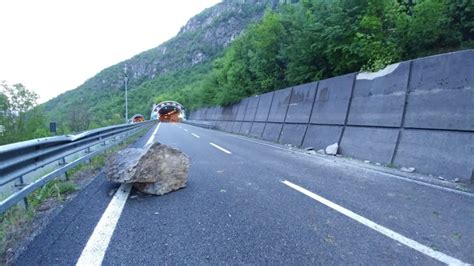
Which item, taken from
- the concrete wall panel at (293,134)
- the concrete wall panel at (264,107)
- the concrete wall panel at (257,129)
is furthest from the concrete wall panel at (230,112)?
the concrete wall panel at (293,134)

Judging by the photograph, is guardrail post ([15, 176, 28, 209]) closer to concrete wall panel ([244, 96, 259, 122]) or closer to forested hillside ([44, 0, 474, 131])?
forested hillside ([44, 0, 474, 131])

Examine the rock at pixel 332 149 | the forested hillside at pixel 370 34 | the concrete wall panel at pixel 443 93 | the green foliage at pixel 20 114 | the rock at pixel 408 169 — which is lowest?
the green foliage at pixel 20 114

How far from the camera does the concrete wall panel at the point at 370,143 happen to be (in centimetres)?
745

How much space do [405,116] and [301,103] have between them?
701 centimetres

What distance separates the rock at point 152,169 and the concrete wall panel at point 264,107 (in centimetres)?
1373

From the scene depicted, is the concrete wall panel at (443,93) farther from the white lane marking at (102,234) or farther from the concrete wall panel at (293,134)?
the white lane marking at (102,234)

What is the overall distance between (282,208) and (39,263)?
2969mm

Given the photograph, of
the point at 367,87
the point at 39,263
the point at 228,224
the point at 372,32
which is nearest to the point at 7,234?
the point at 39,263

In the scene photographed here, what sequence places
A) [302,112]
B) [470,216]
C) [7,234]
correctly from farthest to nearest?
[302,112] → [470,216] → [7,234]

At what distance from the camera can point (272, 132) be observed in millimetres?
16422

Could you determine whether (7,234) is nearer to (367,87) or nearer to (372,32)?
(367,87)

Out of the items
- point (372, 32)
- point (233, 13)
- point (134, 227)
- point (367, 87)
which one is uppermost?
point (233, 13)

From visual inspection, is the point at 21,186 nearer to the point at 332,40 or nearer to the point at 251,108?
the point at 332,40

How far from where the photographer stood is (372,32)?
1016cm
